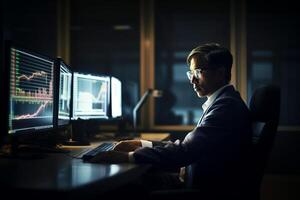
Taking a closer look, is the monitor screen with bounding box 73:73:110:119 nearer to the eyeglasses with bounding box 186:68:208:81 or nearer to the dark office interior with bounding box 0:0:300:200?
→ the dark office interior with bounding box 0:0:300:200

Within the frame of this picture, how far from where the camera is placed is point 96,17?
13.8 ft

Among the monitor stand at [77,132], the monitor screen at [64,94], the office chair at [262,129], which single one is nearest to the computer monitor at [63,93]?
the monitor screen at [64,94]

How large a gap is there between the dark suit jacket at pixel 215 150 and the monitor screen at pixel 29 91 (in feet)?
1.63

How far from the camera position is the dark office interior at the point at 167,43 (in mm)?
3865

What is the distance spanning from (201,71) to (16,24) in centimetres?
306

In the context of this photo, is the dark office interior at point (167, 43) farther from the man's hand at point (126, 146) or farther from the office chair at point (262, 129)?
the office chair at point (262, 129)

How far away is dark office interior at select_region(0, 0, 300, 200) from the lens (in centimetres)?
387

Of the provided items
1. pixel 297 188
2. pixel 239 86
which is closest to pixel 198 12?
pixel 239 86

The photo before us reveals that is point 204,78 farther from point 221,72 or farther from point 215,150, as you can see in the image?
point 215,150

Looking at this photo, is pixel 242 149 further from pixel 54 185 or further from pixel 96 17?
pixel 96 17

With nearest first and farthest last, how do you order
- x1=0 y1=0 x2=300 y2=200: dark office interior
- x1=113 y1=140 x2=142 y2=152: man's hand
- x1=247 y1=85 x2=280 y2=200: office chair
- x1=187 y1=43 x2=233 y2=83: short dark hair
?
x1=247 y1=85 x2=280 y2=200: office chair, x1=187 y1=43 x2=233 y2=83: short dark hair, x1=113 y1=140 x2=142 y2=152: man's hand, x1=0 y1=0 x2=300 y2=200: dark office interior

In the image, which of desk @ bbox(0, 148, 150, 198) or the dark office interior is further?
the dark office interior

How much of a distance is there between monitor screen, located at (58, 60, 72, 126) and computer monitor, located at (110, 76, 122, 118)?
0.75 metres

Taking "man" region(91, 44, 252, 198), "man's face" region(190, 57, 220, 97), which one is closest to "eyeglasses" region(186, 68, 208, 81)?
"man's face" region(190, 57, 220, 97)
